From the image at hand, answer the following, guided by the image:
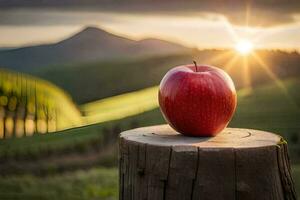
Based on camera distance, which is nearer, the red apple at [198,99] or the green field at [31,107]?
the red apple at [198,99]

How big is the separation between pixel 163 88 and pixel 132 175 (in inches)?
20.8

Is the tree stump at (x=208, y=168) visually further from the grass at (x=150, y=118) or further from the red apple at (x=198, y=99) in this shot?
the grass at (x=150, y=118)

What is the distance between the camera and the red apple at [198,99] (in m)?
3.00

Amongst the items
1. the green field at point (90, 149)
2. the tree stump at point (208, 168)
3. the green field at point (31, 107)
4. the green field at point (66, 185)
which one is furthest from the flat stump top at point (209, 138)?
the green field at point (31, 107)

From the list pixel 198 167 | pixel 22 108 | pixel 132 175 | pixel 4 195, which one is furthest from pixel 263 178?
pixel 22 108

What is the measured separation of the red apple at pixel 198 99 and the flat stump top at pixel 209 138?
7 cm

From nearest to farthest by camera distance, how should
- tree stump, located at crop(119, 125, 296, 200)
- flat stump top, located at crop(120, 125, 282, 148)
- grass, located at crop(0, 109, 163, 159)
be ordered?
1. tree stump, located at crop(119, 125, 296, 200)
2. flat stump top, located at crop(120, 125, 282, 148)
3. grass, located at crop(0, 109, 163, 159)

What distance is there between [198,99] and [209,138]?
0.23m

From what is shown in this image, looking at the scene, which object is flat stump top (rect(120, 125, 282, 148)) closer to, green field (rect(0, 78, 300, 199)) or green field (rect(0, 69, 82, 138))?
green field (rect(0, 78, 300, 199))

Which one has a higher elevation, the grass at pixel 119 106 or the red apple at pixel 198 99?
the red apple at pixel 198 99

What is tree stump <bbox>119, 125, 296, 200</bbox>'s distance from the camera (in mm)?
2754

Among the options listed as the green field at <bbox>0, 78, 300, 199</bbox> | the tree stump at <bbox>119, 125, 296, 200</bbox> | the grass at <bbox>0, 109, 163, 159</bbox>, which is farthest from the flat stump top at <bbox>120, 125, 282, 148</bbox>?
the grass at <bbox>0, 109, 163, 159</bbox>

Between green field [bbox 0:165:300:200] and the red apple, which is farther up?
the red apple

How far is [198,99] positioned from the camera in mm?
3004
